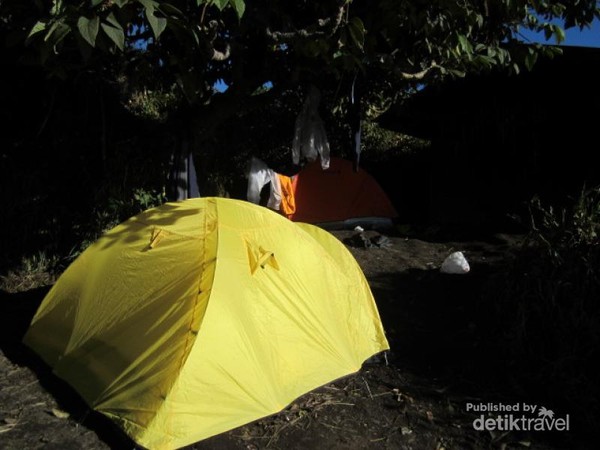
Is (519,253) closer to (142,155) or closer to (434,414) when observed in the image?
(434,414)

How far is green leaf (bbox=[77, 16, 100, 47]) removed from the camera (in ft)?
6.77

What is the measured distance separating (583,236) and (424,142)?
7.26m

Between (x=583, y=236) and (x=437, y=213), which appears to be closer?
(x=583, y=236)

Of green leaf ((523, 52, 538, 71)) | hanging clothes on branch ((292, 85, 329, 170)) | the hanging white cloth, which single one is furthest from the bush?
the hanging white cloth

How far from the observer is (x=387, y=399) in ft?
11.6

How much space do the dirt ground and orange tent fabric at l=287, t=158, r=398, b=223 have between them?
2.93m

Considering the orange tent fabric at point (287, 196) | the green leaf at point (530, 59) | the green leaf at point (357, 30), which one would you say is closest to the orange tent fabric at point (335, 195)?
the orange tent fabric at point (287, 196)

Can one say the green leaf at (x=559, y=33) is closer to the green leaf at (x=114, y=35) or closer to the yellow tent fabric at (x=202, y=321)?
the yellow tent fabric at (x=202, y=321)

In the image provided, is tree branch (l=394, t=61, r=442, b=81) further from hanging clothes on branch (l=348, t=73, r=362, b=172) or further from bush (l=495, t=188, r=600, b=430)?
bush (l=495, t=188, r=600, b=430)

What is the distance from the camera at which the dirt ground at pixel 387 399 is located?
3039 millimetres

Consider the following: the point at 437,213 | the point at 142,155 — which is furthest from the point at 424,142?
the point at 142,155

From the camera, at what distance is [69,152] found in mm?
6465

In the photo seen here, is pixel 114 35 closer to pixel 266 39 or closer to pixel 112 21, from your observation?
pixel 112 21

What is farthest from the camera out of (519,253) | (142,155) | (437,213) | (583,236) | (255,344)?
(437,213)
